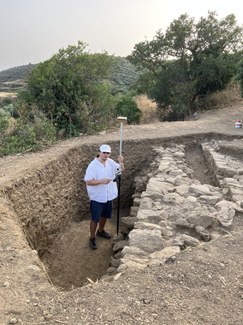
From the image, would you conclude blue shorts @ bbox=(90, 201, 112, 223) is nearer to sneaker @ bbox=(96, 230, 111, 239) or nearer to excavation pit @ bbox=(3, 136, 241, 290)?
sneaker @ bbox=(96, 230, 111, 239)

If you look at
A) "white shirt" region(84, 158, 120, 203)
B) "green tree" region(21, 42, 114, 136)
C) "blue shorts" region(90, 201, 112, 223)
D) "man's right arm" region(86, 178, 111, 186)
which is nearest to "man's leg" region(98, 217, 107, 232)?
"blue shorts" region(90, 201, 112, 223)

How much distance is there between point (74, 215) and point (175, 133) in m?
3.88

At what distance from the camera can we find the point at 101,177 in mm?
5910

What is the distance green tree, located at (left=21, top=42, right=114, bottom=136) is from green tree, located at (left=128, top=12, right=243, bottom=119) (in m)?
3.82

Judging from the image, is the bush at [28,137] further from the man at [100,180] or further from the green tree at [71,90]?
the man at [100,180]

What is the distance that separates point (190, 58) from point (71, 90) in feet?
20.5

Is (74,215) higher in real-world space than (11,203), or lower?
lower

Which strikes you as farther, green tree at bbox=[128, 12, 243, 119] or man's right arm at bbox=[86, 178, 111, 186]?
green tree at bbox=[128, 12, 243, 119]

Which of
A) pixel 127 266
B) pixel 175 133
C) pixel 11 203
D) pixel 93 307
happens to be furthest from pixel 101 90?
pixel 93 307

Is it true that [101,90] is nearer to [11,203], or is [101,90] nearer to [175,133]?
[175,133]

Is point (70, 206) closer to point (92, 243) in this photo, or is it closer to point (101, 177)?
point (92, 243)

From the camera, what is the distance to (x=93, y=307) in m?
2.95

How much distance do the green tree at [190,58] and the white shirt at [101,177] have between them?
895cm

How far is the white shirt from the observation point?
5.83m
